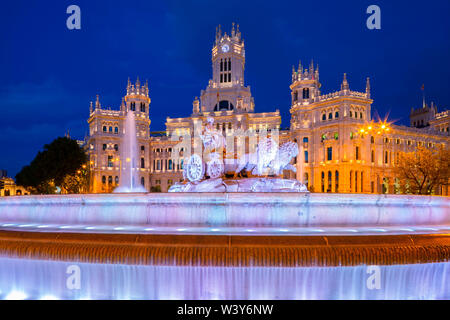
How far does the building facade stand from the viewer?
61.2 meters

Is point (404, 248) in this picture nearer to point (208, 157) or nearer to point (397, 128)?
point (208, 157)

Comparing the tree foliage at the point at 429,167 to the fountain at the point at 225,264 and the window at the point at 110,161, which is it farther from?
the window at the point at 110,161

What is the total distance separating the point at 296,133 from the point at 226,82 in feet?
91.7

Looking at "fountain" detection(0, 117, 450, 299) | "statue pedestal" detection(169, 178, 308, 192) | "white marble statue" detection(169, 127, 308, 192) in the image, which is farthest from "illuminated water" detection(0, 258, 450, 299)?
"white marble statue" detection(169, 127, 308, 192)

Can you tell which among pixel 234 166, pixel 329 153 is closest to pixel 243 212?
pixel 234 166

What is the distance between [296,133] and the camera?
67750 millimetres

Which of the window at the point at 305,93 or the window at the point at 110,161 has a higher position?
the window at the point at 305,93

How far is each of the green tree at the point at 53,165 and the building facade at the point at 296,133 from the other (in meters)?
14.3

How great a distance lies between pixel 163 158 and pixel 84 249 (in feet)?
247

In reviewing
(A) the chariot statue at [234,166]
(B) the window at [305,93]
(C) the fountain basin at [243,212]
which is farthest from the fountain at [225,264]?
(B) the window at [305,93]

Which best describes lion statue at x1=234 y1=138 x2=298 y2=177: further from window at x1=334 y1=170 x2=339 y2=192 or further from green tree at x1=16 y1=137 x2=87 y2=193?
window at x1=334 y1=170 x2=339 y2=192

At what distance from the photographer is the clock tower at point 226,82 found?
82.5 m

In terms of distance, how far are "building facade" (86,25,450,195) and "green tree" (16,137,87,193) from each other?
47.1ft

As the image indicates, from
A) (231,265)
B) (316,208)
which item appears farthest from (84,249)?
(316,208)
